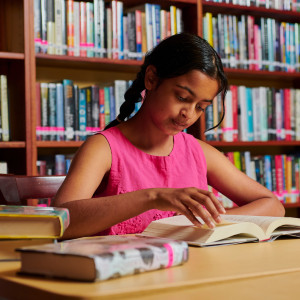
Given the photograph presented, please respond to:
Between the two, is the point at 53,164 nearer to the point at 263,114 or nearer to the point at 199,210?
the point at 263,114

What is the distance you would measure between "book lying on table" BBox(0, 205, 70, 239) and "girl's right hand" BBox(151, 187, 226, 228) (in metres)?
0.26

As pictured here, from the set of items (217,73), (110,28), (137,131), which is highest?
(110,28)

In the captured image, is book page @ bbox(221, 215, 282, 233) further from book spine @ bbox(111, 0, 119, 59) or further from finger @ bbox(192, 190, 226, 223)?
book spine @ bbox(111, 0, 119, 59)

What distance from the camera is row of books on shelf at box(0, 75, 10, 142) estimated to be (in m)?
2.36

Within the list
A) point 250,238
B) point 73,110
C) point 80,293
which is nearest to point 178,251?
point 80,293

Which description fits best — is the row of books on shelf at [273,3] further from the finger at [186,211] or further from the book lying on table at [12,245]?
the book lying on table at [12,245]

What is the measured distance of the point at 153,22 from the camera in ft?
8.77

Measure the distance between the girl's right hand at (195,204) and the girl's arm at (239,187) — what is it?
481 mm

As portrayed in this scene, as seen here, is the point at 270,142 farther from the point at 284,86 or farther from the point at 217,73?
the point at 217,73

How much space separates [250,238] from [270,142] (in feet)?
6.26

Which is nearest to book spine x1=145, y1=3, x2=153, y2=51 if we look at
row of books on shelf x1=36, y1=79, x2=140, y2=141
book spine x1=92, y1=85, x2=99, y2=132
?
row of books on shelf x1=36, y1=79, x2=140, y2=141

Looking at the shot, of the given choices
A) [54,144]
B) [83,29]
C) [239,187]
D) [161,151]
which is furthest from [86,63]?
[239,187]

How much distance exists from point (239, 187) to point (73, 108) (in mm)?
1045

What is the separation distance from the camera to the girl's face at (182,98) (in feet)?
4.84
